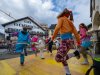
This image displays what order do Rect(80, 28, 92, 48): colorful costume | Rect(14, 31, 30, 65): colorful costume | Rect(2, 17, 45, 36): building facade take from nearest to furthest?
Rect(80, 28, 92, 48): colorful costume
Rect(14, 31, 30, 65): colorful costume
Rect(2, 17, 45, 36): building facade

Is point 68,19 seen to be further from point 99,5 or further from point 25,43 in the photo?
point 99,5

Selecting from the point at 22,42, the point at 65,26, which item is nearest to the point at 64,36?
the point at 65,26

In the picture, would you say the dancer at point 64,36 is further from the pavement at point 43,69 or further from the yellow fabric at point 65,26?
the pavement at point 43,69

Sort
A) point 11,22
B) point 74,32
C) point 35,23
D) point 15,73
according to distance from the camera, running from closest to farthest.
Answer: point 74,32, point 15,73, point 11,22, point 35,23

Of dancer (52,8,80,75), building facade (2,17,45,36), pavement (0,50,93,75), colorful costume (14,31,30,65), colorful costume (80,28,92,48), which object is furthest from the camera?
building facade (2,17,45,36)

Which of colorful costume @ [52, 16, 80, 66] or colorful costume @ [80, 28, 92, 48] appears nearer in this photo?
colorful costume @ [52, 16, 80, 66]

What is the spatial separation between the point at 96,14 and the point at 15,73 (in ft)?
54.4

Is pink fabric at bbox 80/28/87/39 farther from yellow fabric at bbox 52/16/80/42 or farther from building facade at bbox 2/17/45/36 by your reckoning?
building facade at bbox 2/17/45/36

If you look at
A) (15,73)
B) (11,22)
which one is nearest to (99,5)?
(15,73)

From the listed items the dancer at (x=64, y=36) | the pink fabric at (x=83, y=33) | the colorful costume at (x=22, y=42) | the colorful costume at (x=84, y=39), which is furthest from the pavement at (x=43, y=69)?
the dancer at (x=64, y=36)

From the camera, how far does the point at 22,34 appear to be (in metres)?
9.39

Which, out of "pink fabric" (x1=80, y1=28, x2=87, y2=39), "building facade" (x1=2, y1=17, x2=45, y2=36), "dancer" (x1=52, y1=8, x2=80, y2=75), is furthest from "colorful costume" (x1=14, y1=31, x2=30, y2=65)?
"building facade" (x1=2, y1=17, x2=45, y2=36)

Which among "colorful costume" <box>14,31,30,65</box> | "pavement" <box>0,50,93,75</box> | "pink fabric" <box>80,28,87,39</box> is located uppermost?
"pink fabric" <box>80,28,87,39</box>

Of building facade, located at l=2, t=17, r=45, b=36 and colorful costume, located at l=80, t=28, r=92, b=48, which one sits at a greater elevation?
→ building facade, located at l=2, t=17, r=45, b=36
